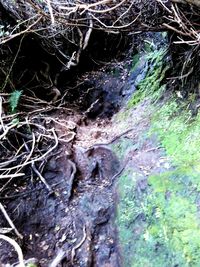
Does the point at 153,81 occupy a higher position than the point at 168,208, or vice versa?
the point at 153,81

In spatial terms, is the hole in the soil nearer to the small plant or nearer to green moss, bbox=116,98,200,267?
the small plant

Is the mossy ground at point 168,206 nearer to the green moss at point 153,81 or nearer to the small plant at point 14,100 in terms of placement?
the green moss at point 153,81

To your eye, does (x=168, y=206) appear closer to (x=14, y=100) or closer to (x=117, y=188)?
(x=117, y=188)

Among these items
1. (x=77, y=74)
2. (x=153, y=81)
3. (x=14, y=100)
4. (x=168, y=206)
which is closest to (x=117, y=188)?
(x=168, y=206)

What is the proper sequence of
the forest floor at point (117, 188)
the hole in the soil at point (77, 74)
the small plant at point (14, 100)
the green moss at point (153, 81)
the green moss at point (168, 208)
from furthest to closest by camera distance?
the hole in the soil at point (77, 74) → the small plant at point (14, 100) → the green moss at point (153, 81) → the forest floor at point (117, 188) → the green moss at point (168, 208)

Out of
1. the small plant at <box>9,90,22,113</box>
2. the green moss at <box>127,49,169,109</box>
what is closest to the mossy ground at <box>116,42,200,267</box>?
the green moss at <box>127,49,169,109</box>

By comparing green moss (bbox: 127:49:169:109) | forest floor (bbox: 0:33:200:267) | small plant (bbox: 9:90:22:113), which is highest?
small plant (bbox: 9:90:22:113)

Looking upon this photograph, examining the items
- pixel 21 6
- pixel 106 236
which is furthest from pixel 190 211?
pixel 21 6

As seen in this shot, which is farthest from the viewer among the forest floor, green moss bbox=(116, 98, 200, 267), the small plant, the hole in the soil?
the hole in the soil

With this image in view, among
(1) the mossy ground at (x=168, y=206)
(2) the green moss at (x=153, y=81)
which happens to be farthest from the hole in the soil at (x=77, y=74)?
(1) the mossy ground at (x=168, y=206)

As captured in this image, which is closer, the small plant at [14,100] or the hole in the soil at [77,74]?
the small plant at [14,100]

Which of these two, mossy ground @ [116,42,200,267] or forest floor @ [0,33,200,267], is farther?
forest floor @ [0,33,200,267]

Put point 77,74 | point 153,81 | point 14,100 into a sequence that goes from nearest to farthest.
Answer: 1. point 153,81
2. point 14,100
3. point 77,74

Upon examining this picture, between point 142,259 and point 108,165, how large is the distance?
143 centimetres
